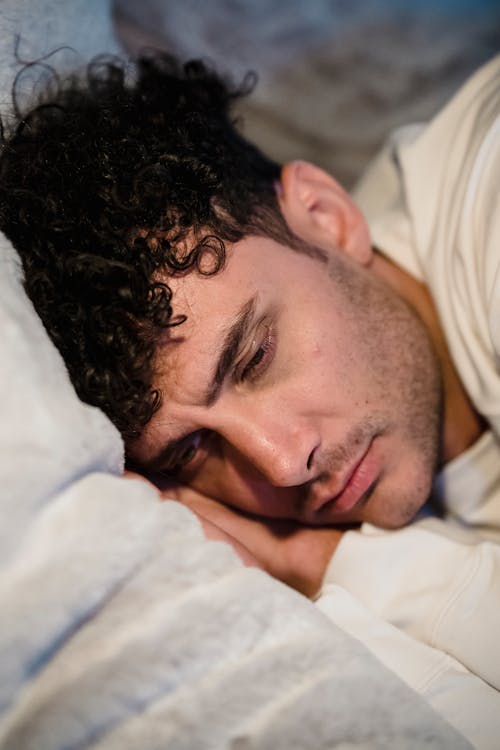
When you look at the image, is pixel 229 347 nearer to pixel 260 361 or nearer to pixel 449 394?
pixel 260 361

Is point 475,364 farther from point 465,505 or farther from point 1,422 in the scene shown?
point 1,422

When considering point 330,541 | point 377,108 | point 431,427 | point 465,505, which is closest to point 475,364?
point 431,427

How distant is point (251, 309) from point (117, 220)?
218 millimetres

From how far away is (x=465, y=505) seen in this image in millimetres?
1202

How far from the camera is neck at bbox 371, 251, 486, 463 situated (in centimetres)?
120

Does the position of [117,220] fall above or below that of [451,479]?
above

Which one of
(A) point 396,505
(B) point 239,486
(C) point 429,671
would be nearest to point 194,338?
(B) point 239,486

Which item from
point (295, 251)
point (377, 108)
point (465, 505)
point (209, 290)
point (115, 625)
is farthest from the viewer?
point (377, 108)

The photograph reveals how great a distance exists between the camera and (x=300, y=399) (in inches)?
37.0

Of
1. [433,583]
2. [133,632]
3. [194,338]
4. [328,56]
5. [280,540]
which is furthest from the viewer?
[328,56]

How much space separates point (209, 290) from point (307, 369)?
0.17m

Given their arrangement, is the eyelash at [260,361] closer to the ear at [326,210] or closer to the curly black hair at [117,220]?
the curly black hair at [117,220]

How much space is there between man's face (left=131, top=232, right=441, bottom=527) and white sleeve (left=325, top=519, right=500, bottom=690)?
0.04 metres

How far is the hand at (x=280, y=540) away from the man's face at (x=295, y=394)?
0.08 ft
